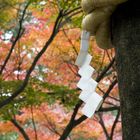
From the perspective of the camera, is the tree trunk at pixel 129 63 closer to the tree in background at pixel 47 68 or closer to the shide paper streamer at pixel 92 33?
the shide paper streamer at pixel 92 33

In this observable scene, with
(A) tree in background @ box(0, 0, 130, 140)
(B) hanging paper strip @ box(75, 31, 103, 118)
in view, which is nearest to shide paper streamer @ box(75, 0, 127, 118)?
(B) hanging paper strip @ box(75, 31, 103, 118)

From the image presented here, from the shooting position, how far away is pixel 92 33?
1152 mm

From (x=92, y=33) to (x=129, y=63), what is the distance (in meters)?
0.23

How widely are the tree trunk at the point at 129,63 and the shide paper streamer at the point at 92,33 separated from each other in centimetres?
4

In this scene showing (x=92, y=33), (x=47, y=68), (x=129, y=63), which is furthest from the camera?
(x=47, y=68)

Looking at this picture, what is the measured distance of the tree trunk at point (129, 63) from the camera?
2.99ft

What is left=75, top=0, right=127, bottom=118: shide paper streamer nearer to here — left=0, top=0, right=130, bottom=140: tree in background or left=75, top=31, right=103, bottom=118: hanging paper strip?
left=75, top=31, right=103, bottom=118: hanging paper strip

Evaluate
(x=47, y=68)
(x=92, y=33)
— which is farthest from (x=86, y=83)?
(x=47, y=68)

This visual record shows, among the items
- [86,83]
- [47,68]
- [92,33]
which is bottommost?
[47,68]

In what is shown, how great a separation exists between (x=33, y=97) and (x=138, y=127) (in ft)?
15.2

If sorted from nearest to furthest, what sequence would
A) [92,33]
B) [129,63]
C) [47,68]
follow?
[129,63], [92,33], [47,68]

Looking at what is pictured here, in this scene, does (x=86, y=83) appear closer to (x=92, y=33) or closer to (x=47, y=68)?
(x=92, y=33)

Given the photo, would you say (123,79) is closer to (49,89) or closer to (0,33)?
(49,89)

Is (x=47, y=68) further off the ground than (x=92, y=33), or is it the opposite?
(x=92, y=33)
